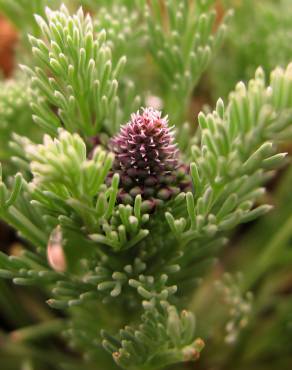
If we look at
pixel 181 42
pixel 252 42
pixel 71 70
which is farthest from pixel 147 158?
pixel 252 42

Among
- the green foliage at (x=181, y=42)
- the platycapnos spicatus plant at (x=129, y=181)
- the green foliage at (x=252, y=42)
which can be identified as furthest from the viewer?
the green foliage at (x=252, y=42)

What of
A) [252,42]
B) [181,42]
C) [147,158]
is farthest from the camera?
[252,42]

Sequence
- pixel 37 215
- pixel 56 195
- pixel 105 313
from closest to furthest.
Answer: pixel 56 195, pixel 37 215, pixel 105 313

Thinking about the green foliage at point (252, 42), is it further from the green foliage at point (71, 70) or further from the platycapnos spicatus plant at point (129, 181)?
the green foliage at point (71, 70)

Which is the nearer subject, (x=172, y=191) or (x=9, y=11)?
(x=172, y=191)

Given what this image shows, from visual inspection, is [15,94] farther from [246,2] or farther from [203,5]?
[246,2]

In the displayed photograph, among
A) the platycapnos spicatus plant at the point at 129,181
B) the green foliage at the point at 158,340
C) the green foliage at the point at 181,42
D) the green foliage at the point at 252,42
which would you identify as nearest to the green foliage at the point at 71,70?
the platycapnos spicatus plant at the point at 129,181

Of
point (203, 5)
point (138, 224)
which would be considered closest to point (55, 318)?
point (138, 224)

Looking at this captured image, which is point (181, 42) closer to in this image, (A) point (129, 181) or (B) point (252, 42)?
(B) point (252, 42)
